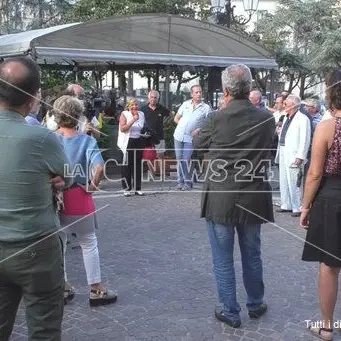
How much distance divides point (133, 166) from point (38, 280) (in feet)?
23.0

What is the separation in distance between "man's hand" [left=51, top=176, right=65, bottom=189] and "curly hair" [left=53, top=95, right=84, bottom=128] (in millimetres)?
1447

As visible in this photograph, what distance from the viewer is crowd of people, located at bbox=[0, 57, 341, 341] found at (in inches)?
97.0

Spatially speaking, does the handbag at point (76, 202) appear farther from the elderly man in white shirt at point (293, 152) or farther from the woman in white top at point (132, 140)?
the woman in white top at point (132, 140)

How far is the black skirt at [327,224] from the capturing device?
3607mm

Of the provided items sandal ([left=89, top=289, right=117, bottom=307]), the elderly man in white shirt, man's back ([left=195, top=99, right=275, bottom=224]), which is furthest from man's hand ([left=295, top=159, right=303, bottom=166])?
sandal ([left=89, top=289, right=117, bottom=307])

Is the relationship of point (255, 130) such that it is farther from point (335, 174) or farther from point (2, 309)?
point (2, 309)

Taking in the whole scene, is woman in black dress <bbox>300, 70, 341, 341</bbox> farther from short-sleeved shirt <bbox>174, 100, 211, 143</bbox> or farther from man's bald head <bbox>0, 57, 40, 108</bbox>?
short-sleeved shirt <bbox>174, 100, 211, 143</bbox>

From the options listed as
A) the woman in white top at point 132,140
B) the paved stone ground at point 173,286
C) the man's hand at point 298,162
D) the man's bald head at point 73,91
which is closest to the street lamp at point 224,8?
the woman in white top at point 132,140

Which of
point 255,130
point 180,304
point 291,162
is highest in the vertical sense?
point 255,130

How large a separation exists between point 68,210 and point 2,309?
1639 millimetres

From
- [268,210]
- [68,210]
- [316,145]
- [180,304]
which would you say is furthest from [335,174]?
[68,210]

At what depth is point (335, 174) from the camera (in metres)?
3.58

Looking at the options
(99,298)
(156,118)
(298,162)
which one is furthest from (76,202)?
(156,118)

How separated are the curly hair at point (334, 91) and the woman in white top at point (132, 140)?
19.0ft
